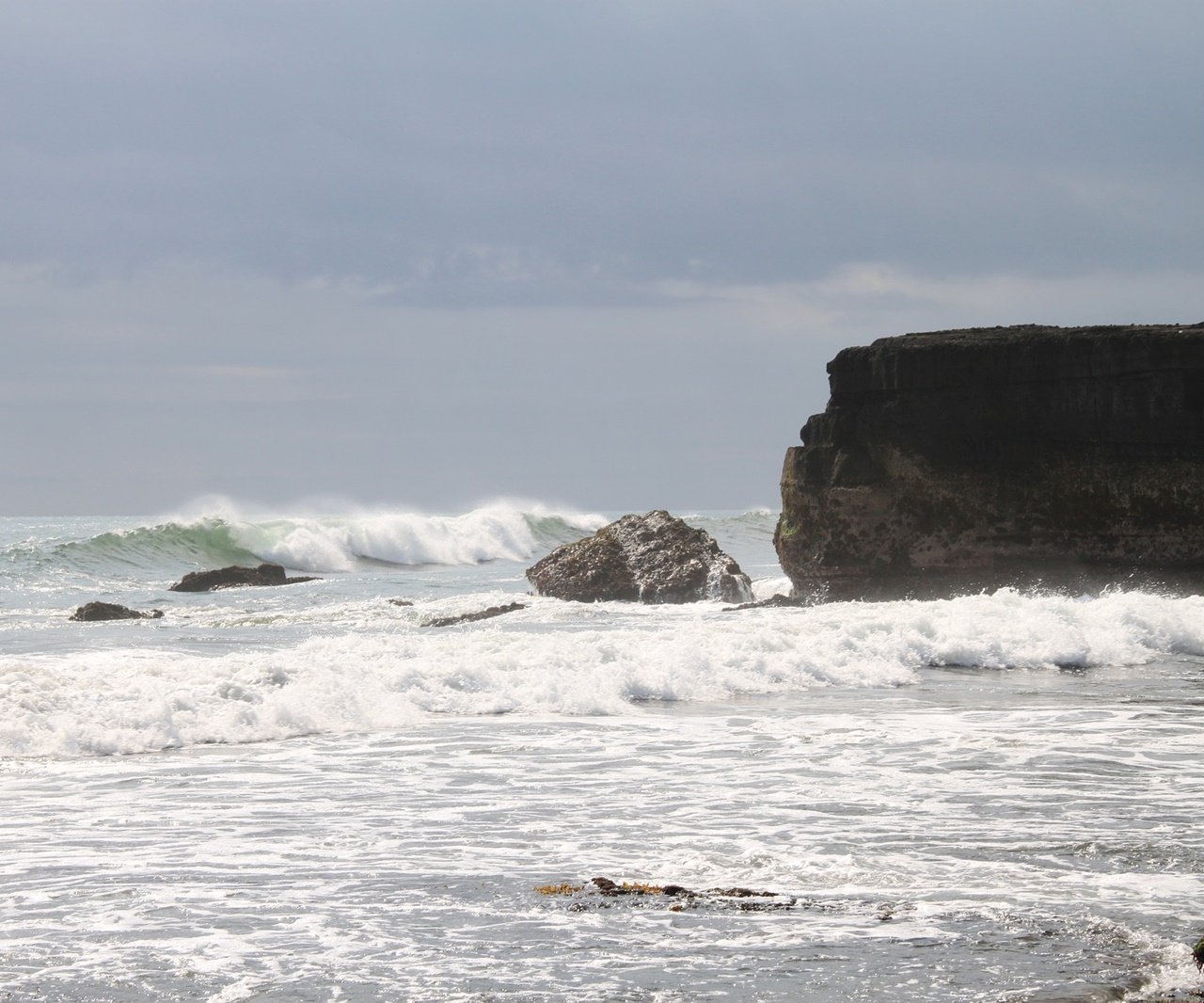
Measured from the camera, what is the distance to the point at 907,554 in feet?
72.2

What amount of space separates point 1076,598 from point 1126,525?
151 cm

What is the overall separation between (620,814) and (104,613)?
17.6 metres

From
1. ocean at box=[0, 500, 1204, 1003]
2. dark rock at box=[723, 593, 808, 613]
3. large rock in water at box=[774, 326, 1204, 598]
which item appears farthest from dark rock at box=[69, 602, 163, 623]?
large rock in water at box=[774, 326, 1204, 598]

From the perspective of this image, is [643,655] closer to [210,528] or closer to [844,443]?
[844,443]

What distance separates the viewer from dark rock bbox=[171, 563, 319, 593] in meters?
31.4

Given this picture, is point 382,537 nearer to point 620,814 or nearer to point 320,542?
point 320,542

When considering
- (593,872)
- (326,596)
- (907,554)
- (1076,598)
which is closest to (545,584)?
→ (326,596)

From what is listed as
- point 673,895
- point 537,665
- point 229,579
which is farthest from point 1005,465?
point 229,579

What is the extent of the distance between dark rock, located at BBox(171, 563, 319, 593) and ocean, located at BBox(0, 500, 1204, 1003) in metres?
12.9

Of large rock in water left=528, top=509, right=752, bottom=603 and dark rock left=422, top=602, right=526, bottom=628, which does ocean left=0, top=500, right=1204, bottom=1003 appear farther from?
large rock in water left=528, top=509, right=752, bottom=603

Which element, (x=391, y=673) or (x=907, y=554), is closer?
(x=391, y=673)

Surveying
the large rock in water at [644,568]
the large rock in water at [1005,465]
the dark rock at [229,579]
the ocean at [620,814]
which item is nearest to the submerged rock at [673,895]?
the ocean at [620,814]

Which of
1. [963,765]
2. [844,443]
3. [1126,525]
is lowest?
[963,765]

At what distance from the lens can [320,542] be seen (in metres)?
45.8
